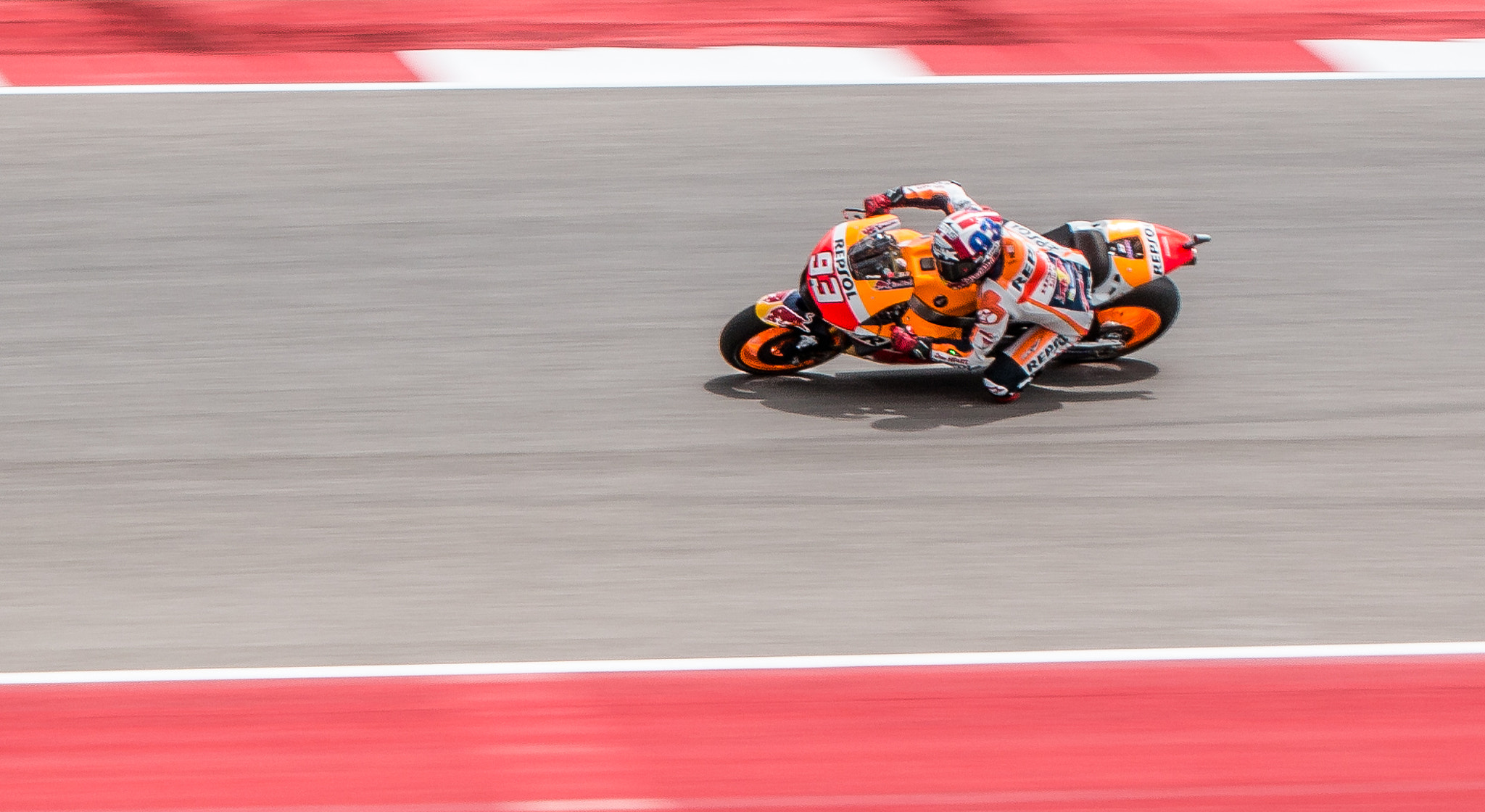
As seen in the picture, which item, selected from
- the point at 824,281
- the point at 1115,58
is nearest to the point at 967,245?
the point at 824,281

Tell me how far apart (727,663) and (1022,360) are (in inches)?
101

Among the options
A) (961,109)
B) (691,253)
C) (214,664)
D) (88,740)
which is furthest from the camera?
(961,109)

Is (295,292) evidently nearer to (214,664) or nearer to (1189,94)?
(214,664)

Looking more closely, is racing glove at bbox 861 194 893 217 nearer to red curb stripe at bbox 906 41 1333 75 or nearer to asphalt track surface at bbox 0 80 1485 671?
asphalt track surface at bbox 0 80 1485 671

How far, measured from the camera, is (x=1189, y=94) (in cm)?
1142

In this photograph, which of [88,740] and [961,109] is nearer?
[88,740]

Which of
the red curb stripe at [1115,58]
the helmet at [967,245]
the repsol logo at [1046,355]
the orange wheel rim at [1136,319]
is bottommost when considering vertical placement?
the repsol logo at [1046,355]

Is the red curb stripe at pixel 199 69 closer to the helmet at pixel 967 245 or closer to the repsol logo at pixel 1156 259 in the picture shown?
the helmet at pixel 967 245

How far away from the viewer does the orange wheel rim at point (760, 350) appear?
8.22 metres

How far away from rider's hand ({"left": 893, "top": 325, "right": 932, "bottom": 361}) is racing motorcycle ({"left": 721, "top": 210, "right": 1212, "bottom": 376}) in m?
0.15

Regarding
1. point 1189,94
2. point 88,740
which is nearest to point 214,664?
point 88,740

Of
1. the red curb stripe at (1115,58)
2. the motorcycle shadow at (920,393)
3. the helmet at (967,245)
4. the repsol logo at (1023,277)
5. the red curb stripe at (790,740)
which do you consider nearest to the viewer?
the red curb stripe at (790,740)

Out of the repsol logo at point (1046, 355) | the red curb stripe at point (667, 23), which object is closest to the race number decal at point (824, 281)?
the repsol logo at point (1046, 355)

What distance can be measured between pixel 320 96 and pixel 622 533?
5623mm
